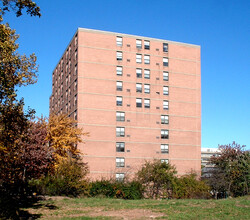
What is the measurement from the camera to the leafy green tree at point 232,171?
4598 centimetres

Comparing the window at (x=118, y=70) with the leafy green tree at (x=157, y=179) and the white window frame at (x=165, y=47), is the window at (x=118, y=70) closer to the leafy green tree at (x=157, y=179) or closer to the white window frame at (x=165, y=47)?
the white window frame at (x=165, y=47)

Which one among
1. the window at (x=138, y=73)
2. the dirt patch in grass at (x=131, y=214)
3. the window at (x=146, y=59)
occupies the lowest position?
the dirt patch in grass at (x=131, y=214)

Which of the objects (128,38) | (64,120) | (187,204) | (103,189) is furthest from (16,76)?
(128,38)

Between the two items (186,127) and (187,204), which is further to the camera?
(186,127)

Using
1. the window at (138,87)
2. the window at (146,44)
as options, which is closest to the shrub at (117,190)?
the window at (138,87)

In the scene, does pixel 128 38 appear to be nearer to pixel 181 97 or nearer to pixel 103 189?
pixel 181 97

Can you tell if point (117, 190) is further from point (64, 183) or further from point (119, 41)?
point (119, 41)

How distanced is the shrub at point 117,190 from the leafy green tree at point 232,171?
15.4 m

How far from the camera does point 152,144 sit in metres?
57.4

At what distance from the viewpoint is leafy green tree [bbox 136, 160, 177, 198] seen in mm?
42531

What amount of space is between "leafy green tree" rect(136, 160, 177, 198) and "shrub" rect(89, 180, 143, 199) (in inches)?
183

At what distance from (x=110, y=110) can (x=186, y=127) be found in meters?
13.6

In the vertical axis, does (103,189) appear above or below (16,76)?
below

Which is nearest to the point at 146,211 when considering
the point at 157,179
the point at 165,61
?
the point at 157,179
